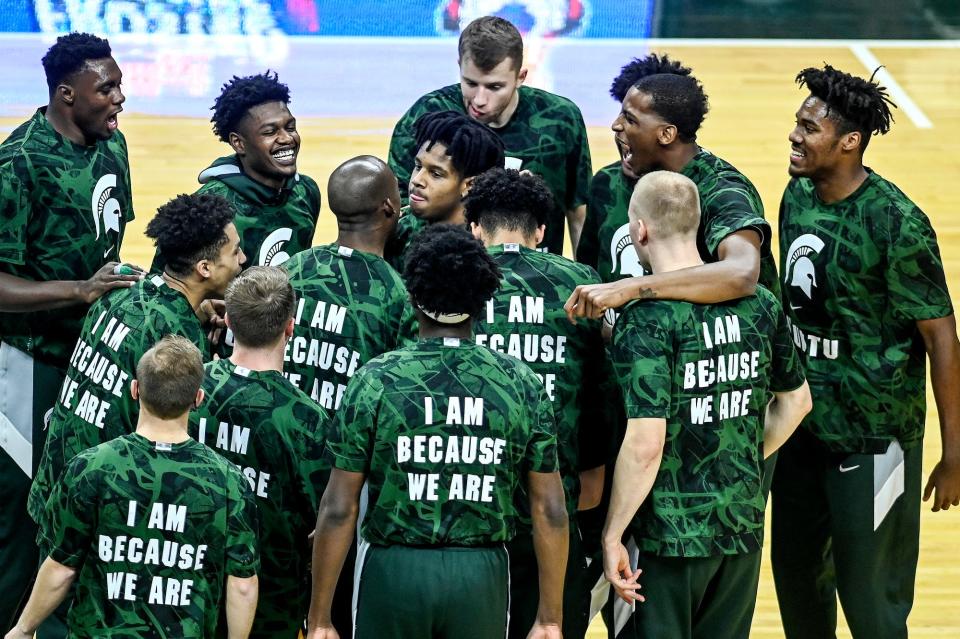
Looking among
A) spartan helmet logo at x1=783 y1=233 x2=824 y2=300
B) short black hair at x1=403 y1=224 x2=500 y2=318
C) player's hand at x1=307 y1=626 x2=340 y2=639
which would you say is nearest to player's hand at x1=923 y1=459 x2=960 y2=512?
spartan helmet logo at x1=783 y1=233 x2=824 y2=300

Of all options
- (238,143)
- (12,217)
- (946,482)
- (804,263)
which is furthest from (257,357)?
(946,482)

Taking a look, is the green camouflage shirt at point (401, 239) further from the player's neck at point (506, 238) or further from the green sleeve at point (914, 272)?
the green sleeve at point (914, 272)

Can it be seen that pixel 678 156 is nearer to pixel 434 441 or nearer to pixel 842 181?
pixel 842 181

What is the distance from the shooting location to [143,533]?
3566 mm

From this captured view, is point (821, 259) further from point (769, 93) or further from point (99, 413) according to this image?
point (769, 93)

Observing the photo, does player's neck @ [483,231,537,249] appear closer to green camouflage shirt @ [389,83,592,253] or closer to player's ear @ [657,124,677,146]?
player's ear @ [657,124,677,146]

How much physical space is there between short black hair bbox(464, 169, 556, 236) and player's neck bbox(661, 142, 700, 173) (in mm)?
628

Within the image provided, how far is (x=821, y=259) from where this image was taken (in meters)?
4.59

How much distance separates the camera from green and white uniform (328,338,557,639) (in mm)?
3553

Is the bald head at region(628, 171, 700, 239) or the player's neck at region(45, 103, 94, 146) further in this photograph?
the player's neck at region(45, 103, 94, 146)

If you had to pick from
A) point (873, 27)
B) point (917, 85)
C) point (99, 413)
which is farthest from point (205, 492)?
point (873, 27)

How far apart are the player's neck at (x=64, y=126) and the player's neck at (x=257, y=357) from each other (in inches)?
57.3

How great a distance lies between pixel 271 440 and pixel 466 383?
2.04 ft

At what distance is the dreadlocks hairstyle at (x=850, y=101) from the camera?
15.0 ft
